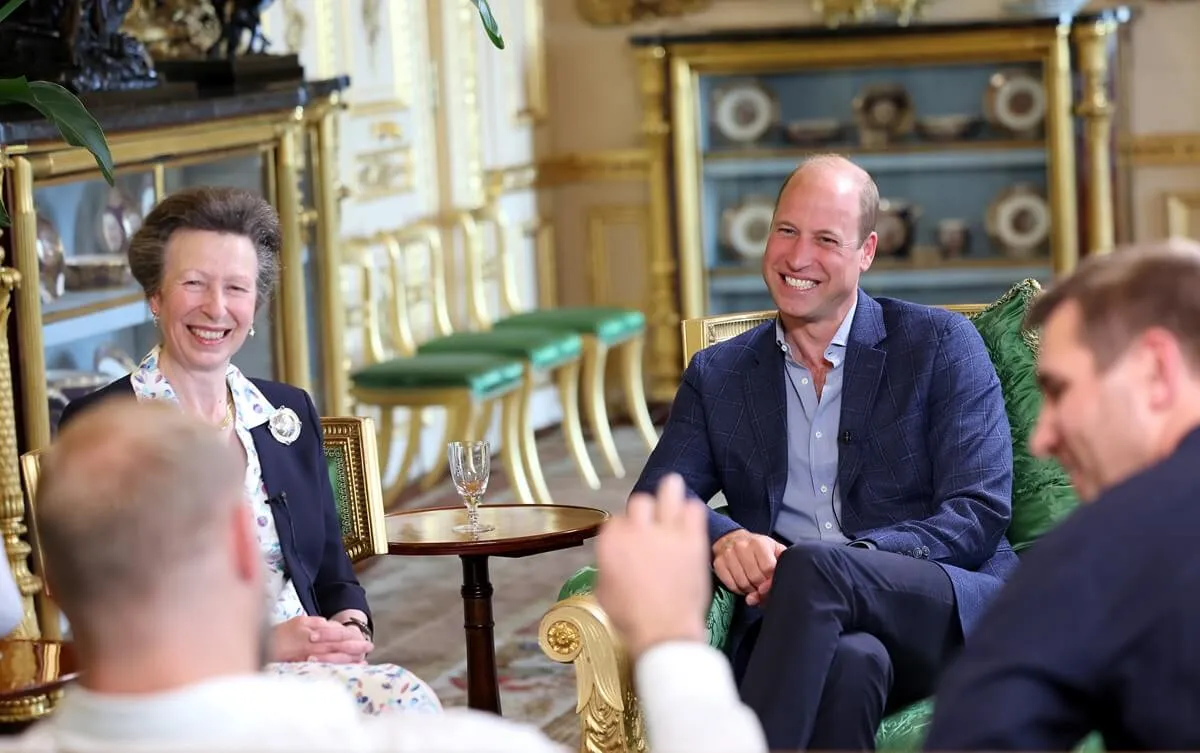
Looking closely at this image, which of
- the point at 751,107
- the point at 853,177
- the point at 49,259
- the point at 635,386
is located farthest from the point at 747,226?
the point at 853,177

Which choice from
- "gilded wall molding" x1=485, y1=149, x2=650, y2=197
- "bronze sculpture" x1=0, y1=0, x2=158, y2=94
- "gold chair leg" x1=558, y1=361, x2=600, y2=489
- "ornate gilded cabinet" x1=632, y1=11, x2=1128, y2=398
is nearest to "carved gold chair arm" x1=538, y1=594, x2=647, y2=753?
"bronze sculpture" x1=0, y1=0, x2=158, y2=94

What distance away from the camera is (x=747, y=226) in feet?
25.3

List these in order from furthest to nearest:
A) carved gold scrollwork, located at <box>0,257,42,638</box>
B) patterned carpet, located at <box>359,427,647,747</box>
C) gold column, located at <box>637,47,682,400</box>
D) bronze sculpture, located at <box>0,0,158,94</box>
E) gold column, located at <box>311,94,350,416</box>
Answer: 1. gold column, located at <box>637,47,682,400</box>
2. gold column, located at <box>311,94,350,416</box>
3. patterned carpet, located at <box>359,427,647,747</box>
4. bronze sculpture, located at <box>0,0,158,94</box>
5. carved gold scrollwork, located at <box>0,257,42,638</box>

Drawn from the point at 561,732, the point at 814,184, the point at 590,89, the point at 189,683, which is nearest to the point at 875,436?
the point at 814,184

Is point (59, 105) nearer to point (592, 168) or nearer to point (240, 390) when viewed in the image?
point (240, 390)

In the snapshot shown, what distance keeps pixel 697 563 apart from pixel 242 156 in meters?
3.53

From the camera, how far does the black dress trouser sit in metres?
2.66

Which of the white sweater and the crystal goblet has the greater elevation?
the white sweater

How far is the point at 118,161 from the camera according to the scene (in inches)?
165

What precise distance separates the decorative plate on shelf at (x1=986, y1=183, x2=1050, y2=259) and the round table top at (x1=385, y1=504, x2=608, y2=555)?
437cm

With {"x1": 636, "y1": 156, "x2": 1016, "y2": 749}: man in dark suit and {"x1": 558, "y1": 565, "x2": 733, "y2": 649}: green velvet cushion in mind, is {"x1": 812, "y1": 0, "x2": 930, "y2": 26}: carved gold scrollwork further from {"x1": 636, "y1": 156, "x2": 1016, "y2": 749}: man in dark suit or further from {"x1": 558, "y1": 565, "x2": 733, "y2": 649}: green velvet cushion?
{"x1": 558, "y1": 565, "x2": 733, "y2": 649}: green velvet cushion

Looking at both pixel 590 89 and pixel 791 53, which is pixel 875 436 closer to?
pixel 791 53

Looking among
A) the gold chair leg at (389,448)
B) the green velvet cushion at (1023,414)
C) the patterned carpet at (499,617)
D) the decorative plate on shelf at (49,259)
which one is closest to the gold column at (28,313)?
the decorative plate on shelf at (49,259)

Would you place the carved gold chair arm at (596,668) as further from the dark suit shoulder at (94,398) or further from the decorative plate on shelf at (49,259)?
the decorative plate on shelf at (49,259)
